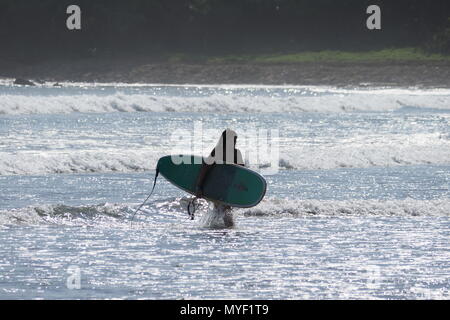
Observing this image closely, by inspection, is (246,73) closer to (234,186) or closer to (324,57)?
(324,57)

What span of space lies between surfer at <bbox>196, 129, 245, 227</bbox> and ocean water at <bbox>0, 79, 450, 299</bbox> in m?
0.19

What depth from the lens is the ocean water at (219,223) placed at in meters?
15.1

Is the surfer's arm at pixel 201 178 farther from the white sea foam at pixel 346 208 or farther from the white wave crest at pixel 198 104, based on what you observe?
the white wave crest at pixel 198 104

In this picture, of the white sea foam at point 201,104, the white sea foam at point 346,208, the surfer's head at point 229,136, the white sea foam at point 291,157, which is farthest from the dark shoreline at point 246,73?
the surfer's head at point 229,136

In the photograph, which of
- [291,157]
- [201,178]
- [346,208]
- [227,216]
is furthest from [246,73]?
[227,216]

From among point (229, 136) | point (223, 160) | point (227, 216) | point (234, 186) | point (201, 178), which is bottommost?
point (227, 216)

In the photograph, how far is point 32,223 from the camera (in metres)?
19.2

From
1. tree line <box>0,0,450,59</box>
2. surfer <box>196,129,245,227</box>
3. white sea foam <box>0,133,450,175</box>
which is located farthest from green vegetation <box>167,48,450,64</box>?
surfer <box>196,129,245,227</box>

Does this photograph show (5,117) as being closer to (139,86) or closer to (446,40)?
(139,86)

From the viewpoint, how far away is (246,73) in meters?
84.2

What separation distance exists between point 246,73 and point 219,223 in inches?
2561

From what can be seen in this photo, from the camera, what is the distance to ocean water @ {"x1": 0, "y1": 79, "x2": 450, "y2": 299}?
15.1 metres

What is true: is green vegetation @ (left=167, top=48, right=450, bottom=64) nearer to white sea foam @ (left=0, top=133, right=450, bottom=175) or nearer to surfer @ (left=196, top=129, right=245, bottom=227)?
white sea foam @ (left=0, top=133, right=450, bottom=175)

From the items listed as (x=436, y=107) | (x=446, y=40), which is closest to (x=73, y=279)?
(x=436, y=107)
